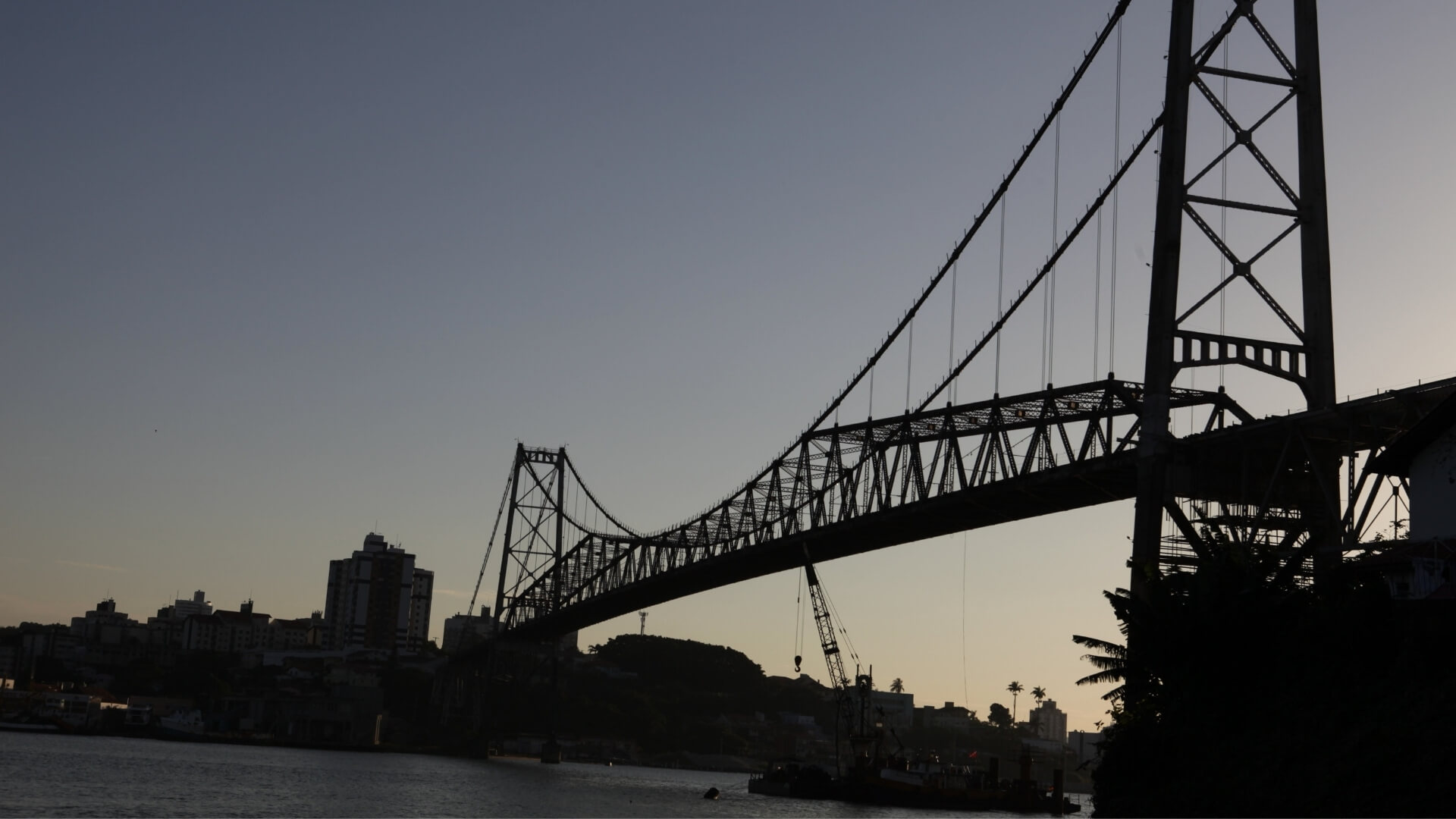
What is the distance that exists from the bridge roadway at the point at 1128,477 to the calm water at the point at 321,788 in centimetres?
1950

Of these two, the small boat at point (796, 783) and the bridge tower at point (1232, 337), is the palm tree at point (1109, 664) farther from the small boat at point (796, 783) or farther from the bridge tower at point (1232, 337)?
the small boat at point (796, 783)

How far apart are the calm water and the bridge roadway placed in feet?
64.0

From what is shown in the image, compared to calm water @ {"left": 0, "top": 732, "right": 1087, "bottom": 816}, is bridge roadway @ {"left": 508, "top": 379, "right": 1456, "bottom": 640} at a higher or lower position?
higher

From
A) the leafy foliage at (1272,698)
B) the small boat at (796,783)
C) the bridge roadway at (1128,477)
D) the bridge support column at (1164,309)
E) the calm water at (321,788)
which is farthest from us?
the small boat at (796,783)

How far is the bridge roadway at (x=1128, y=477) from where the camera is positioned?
42.0m

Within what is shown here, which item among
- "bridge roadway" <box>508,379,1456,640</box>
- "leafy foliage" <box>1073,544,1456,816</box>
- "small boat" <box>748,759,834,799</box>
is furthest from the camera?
"small boat" <box>748,759,834,799</box>

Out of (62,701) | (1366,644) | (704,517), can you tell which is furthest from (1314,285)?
(62,701)

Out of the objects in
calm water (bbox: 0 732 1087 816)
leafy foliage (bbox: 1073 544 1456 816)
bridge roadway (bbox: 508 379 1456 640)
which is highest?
bridge roadway (bbox: 508 379 1456 640)

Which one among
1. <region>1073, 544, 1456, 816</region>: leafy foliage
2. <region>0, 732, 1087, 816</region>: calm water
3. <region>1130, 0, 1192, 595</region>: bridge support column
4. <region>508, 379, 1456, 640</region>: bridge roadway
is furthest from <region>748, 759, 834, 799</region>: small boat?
Answer: <region>1073, 544, 1456, 816</region>: leafy foliage

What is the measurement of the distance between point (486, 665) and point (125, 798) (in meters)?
83.0

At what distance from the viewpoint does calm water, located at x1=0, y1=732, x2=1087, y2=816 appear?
7094 cm

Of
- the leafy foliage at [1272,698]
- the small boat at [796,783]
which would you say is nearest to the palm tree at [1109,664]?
the leafy foliage at [1272,698]

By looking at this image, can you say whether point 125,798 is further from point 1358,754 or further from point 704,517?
point 1358,754

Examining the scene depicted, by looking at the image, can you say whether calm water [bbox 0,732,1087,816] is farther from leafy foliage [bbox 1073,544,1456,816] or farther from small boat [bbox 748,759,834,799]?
leafy foliage [bbox 1073,544,1456,816]
